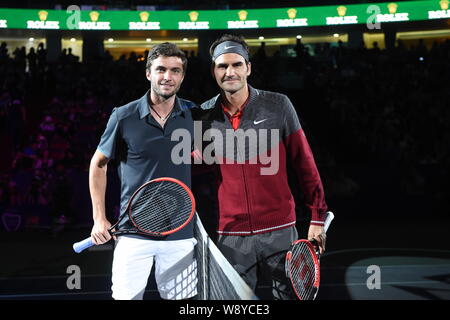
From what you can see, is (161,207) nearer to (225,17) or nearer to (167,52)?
(167,52)

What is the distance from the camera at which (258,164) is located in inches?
129

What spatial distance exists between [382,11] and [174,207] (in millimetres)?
17464

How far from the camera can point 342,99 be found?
1454 centimetres

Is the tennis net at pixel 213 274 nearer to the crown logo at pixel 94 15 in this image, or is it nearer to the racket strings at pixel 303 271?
the racket strings at pixel 303 271

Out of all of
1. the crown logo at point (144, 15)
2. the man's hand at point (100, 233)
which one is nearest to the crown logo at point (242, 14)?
the crown logo at point (144, 15)

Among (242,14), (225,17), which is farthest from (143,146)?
(242,14)

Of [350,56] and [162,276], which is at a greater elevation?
[350,56]

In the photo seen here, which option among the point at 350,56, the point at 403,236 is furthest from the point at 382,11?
the point at 403,236

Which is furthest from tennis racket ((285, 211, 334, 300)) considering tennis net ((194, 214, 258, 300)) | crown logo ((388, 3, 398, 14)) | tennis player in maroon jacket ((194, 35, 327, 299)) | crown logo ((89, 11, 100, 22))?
crown logo ((89, 11, 100, 22))

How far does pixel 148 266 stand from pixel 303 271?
1.07 m

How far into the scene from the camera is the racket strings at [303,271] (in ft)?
9.88

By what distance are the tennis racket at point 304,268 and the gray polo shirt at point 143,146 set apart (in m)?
0.81
